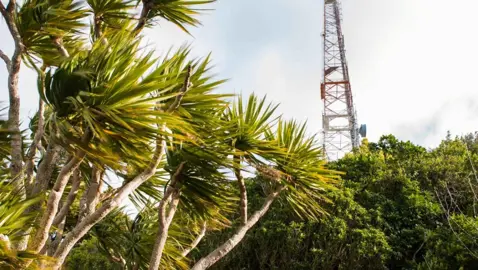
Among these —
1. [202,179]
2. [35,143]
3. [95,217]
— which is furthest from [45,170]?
[202,179]

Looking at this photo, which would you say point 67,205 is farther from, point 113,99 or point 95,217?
point 113,99

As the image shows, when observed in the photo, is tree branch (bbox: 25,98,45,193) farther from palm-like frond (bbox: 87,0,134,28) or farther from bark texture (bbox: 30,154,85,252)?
palm-like frond (bbox: 87,0,134,28)

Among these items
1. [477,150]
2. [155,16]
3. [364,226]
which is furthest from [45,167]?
[477,150]

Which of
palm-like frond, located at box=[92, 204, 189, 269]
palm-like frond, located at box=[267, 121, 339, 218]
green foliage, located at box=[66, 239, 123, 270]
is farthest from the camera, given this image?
green foliage, located at box=[66, 239, 123, 270]

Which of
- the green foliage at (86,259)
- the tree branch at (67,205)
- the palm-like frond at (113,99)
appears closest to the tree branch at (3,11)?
the palm-like frond at (113,99)

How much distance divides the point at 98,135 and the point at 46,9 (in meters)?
1.30

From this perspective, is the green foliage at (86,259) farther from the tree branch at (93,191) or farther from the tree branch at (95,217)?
the tree branch at (95,217)

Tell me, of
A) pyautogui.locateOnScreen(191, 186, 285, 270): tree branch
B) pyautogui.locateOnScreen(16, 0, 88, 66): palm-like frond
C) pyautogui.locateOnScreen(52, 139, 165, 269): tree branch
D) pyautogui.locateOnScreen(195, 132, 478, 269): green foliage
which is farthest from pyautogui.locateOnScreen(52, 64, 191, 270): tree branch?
pyautogui.locateOnScreen(195, 132, 478, 269): green foliage

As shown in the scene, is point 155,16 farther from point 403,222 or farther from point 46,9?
point 403,222

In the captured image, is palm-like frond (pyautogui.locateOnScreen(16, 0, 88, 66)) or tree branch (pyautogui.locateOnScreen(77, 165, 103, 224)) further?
palm-like frond (pyautogui.locateOnScreen(16, 0, 88, 66))

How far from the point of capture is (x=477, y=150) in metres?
8.34

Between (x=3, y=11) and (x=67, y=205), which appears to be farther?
(x=3, y=11)

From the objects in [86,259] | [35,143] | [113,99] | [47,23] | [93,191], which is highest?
[47,23]

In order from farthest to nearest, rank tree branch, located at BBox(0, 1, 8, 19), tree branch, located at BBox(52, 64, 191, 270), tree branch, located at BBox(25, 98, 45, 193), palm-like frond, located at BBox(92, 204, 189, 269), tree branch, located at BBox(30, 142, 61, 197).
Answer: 1. palm-like frond, located at BBox(92, 204, 189, 269)
2. tree branch, located at BBox(0, 1, 8, 19)
3. tree branch, located at BBox(25, 98, 45, 193)
4. tree branch, located at BBox(30, 142, 61, 197)
5. tree branch, located at BBox(52, 64, 191, 270)
